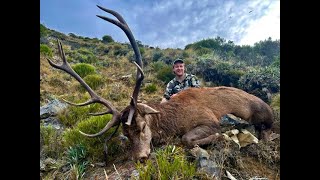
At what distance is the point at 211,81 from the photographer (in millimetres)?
11664

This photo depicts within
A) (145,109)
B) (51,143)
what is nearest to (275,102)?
(145,109)

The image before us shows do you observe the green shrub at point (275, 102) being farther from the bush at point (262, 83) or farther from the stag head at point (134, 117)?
the stag head at point (134, 117)

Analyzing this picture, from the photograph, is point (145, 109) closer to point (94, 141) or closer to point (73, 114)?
point (94, 141)

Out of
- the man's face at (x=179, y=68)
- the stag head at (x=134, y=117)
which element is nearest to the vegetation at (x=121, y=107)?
the stag head at (x=134, y=117)

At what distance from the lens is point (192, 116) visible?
560 cm

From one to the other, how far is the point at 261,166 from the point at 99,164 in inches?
89.9

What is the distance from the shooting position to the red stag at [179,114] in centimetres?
483

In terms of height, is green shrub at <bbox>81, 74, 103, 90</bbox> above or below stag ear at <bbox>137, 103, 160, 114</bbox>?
above

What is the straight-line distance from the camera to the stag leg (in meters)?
5.04

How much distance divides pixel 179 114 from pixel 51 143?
7.29 feet

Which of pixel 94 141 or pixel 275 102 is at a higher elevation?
pixel 275 102

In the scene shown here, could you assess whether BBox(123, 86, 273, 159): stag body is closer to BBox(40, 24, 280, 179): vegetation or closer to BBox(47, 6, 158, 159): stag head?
BBox(47, 6, 158, 159): stag head

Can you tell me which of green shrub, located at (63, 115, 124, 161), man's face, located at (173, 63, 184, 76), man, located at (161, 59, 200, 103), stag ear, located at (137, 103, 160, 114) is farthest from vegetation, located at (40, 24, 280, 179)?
man's face, located at (173, 63, 184, 76)
